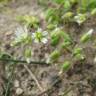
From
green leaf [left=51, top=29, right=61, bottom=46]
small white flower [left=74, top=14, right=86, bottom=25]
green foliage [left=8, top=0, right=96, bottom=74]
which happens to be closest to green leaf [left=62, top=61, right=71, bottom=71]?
green foliage [left=8, top=0, right=96, bottom=74]

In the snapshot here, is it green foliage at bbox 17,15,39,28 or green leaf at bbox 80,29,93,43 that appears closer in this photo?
green leaf at bbox 80,29,93,43

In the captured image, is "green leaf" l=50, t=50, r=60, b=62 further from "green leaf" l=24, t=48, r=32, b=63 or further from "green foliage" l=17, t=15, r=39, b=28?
"green foliage" l=17, t=15, r=39, b=28

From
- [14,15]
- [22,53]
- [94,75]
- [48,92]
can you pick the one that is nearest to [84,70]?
[94,75]

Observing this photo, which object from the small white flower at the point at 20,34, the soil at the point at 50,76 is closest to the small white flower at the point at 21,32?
the small white flower at the point at 20,34

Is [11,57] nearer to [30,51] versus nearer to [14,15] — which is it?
[30,51]

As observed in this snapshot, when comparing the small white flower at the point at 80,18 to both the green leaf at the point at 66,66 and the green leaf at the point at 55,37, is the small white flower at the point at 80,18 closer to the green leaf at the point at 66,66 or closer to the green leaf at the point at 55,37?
the green leaf at the point at 55,37

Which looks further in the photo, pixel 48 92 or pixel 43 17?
pixel 43 17

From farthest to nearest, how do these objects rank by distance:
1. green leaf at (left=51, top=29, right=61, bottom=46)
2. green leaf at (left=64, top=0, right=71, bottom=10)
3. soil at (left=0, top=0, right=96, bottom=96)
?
1. green leaf at (left=64, top=0, right=71, bottom=10)
2. green leaf at (left=51, top=29, right=61, bottom=46)
3. soil at (left=0, top=0, right=96, bottom=96)

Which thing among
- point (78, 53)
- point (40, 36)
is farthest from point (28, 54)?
point (78, 53)

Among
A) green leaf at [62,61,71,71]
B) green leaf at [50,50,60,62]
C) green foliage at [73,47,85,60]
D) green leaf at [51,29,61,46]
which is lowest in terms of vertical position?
green leaf at [62,61,71,71]
